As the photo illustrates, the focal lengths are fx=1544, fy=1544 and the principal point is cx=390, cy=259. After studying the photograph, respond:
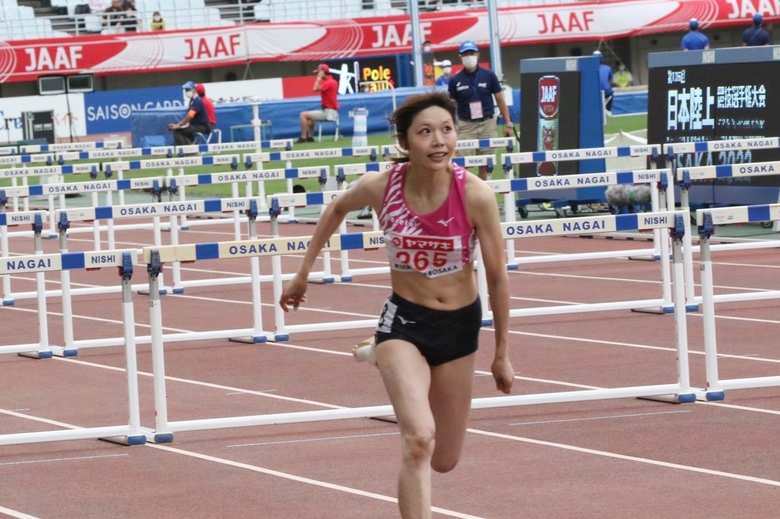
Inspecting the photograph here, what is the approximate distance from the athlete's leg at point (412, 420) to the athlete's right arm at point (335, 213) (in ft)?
1.53

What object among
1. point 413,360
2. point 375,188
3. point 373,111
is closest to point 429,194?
point 375,188

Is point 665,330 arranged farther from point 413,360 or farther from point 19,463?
point 413,360

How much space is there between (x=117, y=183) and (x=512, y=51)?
39887mm

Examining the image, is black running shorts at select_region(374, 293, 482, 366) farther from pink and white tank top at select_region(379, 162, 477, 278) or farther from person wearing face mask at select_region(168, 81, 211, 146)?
person wearing face mask at select_region(168, 81, 211, 146)

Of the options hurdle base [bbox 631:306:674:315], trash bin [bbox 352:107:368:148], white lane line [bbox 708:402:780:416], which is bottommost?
white lane line [bbox 708:402:780:416]

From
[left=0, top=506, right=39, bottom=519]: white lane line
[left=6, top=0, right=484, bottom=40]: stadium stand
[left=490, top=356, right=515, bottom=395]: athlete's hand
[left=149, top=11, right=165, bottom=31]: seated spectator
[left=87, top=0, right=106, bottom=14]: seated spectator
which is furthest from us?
[left=87, top=0, right=106, bottom=14]: seated spectator

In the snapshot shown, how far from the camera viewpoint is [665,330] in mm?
10906

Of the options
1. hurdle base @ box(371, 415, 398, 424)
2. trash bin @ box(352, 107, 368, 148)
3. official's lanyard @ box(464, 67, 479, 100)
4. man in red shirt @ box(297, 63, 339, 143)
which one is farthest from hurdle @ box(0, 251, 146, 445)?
man in red shirt @ box(297, 63, 339, 143)

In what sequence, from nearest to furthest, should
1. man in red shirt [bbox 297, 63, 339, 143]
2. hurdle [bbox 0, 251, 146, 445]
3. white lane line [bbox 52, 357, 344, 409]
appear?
hurdle [bbox 0, 251, 146, 445] < white lane line [bbox 52, 357, 344, 409] < man in red shirt [bbox 297, 63, 339, 143]

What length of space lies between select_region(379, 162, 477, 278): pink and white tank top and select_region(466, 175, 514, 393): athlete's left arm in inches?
1.5

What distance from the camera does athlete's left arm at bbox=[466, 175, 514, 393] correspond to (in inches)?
207

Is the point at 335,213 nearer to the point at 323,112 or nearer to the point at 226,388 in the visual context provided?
the point at 226,388

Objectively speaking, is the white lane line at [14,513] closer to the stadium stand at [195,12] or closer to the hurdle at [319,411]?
the hurdle at [319,411]

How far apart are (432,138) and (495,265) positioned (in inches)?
19.0
